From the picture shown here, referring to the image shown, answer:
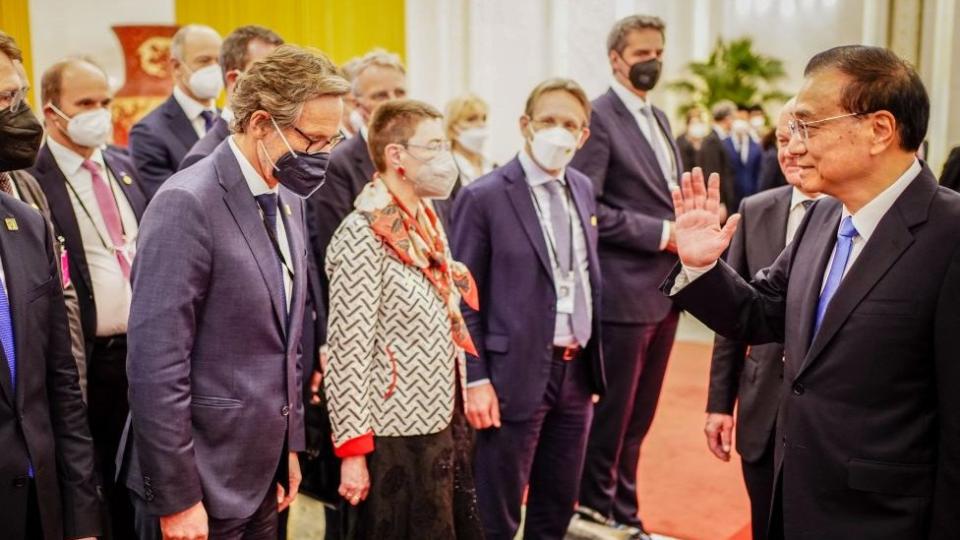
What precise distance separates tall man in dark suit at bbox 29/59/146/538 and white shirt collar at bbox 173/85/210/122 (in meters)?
0.39

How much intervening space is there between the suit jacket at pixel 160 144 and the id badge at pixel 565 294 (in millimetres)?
1550

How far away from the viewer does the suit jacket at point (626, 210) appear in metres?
3.66

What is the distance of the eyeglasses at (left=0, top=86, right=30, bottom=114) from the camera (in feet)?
6.62

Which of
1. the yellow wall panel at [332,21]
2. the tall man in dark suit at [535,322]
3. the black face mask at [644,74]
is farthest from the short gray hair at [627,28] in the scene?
the yellow wall panel at [332,21]

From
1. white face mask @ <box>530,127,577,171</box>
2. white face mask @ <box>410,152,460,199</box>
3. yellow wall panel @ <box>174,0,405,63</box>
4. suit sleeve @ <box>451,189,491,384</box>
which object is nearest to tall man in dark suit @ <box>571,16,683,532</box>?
white face mask @ <box>530,127,577,171</box>

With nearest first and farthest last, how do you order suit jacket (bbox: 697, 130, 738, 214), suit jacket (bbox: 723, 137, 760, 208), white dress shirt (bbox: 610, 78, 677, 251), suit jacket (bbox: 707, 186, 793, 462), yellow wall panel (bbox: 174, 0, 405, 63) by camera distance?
suit jacket (bbox: 707, 186, 793, 462)
white dress shirt (bbox: 610, 78, 677, 251)
yellow wall panel (bbox: 174, 0, 405, 63)
suit jacket (bbox: 697, 130, 738, 214)
suit jacket (bbox: 723, 137, 760, 208)

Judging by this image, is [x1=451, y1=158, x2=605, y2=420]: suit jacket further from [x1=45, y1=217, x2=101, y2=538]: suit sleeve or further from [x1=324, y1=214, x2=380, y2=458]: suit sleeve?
[x1=45, y1=217, x2=101, y2=538]: suit sleeve

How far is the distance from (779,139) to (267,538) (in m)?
1.81

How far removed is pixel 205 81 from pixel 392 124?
4.38 feet

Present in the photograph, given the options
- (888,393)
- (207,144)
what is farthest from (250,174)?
(888,393)

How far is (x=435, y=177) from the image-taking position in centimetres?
275

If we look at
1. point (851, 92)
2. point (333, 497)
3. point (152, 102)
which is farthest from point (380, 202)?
point (152, 102)

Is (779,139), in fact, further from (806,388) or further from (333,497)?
(333,497)

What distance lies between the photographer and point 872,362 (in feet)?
6.20
